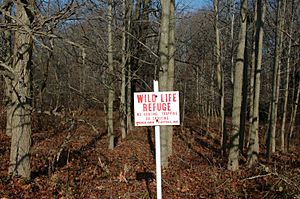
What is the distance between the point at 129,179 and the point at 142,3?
16.9 m

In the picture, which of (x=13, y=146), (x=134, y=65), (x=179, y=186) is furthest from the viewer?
(x=134, y=65)

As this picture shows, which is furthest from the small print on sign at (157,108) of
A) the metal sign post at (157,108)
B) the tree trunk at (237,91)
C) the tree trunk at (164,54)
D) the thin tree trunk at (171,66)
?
the thin tree trunk at (171,66)

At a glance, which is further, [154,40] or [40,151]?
[154,40]

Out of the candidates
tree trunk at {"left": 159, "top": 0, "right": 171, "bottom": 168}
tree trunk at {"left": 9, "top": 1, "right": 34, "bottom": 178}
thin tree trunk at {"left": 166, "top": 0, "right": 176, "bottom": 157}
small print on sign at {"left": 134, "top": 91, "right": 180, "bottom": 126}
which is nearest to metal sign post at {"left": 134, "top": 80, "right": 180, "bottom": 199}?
small print on sign at {"left": 134, "top": 91, "right": 180, "bottom": 126}

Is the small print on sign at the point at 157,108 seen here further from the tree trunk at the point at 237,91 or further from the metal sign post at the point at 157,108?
the tree trunk at the point at 237,91

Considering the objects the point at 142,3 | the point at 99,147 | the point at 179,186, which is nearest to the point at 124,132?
the point at 99,147

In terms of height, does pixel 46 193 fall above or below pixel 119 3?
below

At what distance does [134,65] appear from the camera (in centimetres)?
2269

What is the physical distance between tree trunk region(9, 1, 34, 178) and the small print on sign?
10.5 feet

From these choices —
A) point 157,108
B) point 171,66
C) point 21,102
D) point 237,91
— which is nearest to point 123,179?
point 21,102

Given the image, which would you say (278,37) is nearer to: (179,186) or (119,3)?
(119,3)

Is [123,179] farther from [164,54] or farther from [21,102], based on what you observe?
[164,54]

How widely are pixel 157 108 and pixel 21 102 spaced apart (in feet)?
11.4

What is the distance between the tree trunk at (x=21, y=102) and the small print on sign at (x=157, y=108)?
3.21 metres
